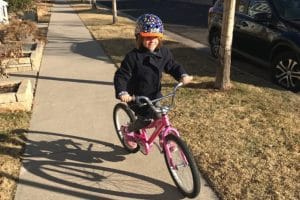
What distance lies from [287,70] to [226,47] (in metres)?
1.31

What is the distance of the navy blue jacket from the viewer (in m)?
4.18

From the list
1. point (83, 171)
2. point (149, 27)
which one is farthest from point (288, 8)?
point (83, 171)

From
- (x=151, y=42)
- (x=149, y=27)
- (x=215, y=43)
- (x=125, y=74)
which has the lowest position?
(x=215, y=43)

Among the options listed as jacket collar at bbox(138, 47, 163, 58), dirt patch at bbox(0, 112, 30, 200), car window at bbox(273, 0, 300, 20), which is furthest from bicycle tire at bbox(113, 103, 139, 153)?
car window at bbox(273, 0, 300, 20)

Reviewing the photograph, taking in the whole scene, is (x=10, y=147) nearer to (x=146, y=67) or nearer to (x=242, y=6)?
(x=146, y=67)

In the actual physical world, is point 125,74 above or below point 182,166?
above

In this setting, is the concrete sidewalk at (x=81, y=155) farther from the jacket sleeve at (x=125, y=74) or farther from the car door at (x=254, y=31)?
the car door at (x=254, y=31)

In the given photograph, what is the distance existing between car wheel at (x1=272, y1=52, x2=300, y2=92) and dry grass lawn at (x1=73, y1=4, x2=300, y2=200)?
232 millimetres

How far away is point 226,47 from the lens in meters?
7.29

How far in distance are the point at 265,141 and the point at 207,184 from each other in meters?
1.36

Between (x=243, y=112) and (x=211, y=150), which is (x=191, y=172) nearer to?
(x=211, y=150)

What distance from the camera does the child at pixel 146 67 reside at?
4.02 metres

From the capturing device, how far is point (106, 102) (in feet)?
23.2

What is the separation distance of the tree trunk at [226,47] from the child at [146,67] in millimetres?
3118
